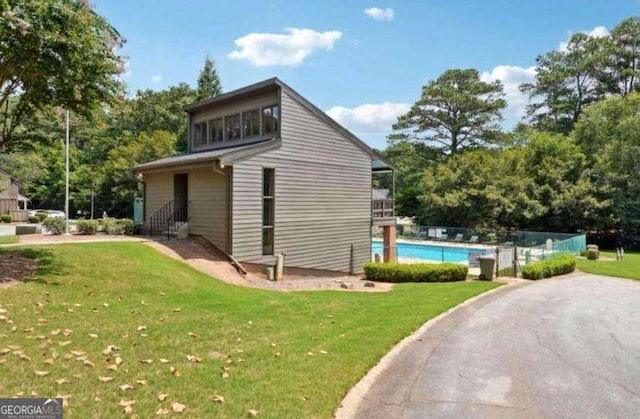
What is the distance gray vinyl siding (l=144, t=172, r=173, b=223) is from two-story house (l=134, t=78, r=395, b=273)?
4 centimetres

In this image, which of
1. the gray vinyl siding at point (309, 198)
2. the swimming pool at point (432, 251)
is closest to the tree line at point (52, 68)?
the gray vinyl siding at point (309, 198)

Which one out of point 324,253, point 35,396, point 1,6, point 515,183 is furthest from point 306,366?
point 515,183

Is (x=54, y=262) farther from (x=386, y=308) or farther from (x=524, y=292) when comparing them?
(x=524, y=292)

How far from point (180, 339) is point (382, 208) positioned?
16347 mm

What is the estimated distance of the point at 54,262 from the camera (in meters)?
9.70

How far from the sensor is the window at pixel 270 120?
52.2 ft

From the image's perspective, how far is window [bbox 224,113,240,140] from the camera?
1764cm

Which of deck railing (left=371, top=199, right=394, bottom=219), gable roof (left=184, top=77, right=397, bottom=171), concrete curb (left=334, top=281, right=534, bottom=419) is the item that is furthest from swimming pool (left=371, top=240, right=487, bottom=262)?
concrete curb (left=334, top=281, right=534, bottom=419)

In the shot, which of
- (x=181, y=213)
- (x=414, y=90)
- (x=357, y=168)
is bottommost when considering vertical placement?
(x=181, y=213)

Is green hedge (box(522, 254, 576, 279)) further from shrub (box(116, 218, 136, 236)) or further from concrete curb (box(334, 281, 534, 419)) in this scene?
shrub (box(116, 218, 136, 236))

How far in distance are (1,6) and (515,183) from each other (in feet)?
108

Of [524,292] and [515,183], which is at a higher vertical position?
[515,183]

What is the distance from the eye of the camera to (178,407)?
3.87 meters

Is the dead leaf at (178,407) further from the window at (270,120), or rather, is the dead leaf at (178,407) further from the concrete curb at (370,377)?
A: the window at (270,120)
